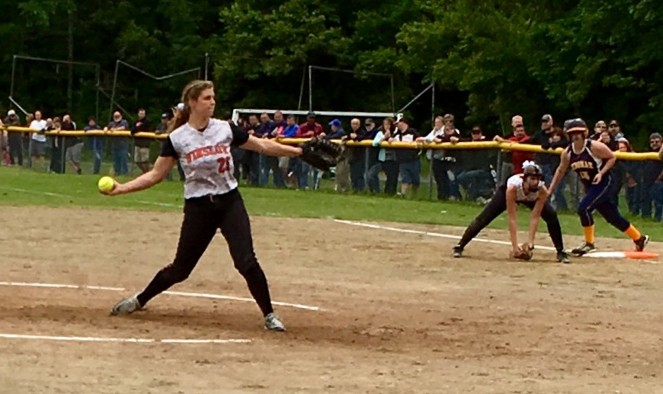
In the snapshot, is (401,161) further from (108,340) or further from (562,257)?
(108,340)

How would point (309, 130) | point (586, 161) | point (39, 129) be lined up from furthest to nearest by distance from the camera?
point (39, 129), point (309, 130), point (586, 161)

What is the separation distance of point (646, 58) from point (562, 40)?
12.8ft

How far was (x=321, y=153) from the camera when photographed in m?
12.7

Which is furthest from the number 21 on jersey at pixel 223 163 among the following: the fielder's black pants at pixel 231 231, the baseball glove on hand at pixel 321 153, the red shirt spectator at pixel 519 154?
the red shirt spectator at pixel 519 154

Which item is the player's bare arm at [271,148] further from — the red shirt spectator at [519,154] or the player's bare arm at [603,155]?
the red shirt spectator at [519,154]

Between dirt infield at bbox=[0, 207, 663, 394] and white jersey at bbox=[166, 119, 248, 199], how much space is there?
1086mm

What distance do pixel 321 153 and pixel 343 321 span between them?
1372 mm

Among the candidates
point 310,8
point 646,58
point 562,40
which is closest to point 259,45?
point 310,8

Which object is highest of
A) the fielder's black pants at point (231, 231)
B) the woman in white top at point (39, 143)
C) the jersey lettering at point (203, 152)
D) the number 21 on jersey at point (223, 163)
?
the jersey lettering at point (203, 152)

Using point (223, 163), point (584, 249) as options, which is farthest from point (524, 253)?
point (223, 163)

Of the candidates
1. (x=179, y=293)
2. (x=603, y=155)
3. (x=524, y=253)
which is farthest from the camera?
(x=603, y=155)

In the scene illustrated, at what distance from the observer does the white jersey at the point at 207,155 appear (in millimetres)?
12047

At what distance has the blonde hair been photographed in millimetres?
12047

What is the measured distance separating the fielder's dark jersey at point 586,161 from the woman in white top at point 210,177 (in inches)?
301
